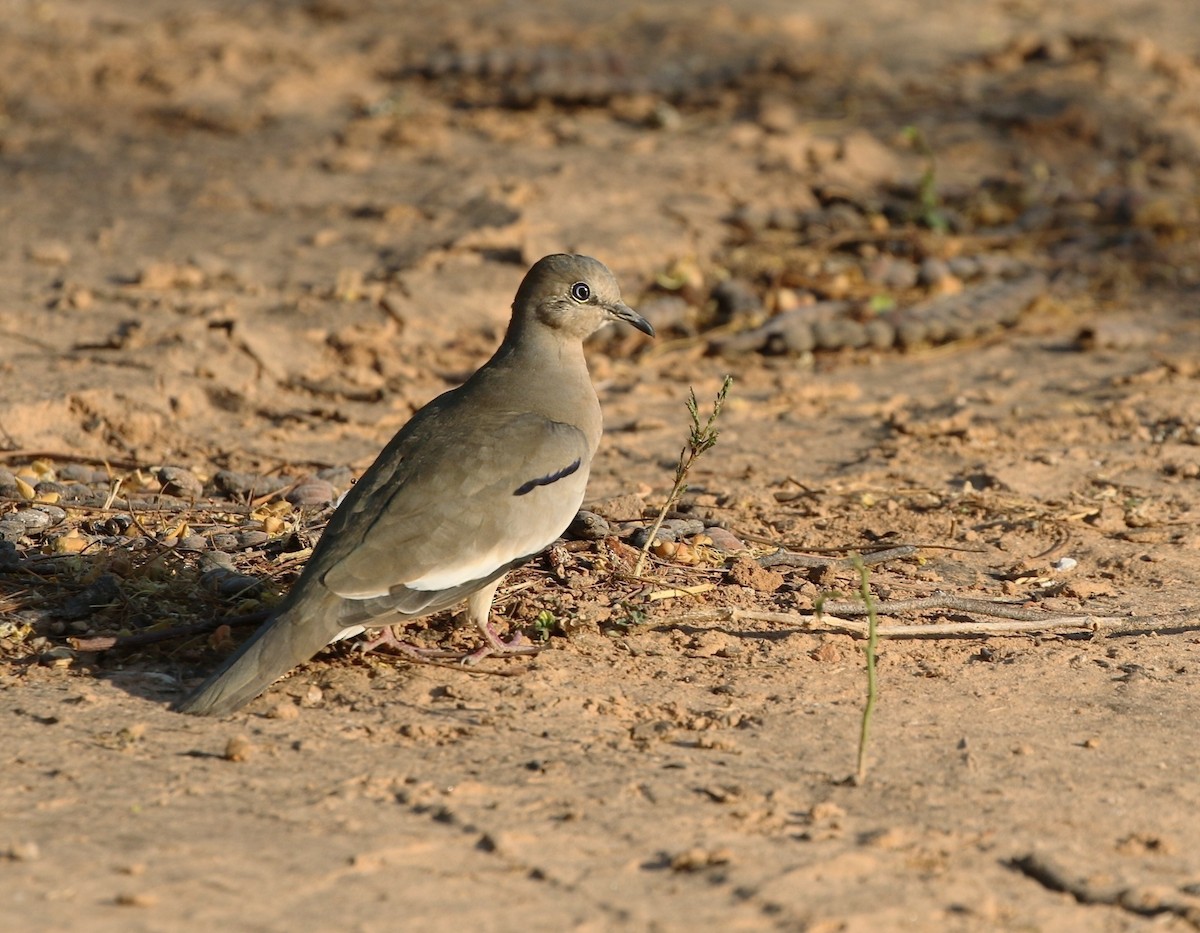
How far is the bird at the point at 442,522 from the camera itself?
4.10m

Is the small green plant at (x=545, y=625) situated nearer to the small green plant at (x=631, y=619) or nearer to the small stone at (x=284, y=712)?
the small green plant at (x=631, y=619)

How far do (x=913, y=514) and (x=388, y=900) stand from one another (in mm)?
3099

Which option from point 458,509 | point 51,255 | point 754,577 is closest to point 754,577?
point 754,577

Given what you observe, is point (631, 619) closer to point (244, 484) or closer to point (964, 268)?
point (244, 484)

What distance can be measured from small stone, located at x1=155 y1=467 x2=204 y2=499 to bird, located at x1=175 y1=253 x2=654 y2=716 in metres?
1.32

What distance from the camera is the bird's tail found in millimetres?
4051

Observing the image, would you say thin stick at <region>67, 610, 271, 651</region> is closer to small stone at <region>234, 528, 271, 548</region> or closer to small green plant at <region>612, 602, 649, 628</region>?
small stone at <region>234, 528, 271, 548</region>

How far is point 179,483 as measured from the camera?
5.75 m

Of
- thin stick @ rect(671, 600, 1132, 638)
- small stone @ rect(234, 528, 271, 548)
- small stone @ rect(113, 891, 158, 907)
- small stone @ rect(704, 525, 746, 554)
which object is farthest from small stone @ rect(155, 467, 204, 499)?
small stone @ rect(113, 891, 158, 907)

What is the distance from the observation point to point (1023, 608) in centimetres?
496

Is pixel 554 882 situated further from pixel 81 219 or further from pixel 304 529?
pixel 81 219

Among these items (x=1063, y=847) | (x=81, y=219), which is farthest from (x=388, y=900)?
(x=81, y=219)

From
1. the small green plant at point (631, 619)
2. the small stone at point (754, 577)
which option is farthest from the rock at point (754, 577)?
the small green plant at point (631, 619)

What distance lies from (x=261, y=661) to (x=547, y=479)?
1.00 m
